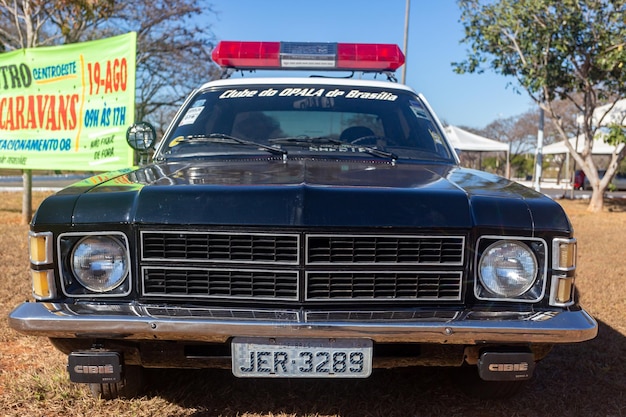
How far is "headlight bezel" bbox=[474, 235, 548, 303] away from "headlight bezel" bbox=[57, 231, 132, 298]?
4.52ft

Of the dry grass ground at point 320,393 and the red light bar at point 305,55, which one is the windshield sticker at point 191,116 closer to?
the red light bar at point 305,55

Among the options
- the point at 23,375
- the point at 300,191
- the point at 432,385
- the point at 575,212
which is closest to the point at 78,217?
the point at 300,191

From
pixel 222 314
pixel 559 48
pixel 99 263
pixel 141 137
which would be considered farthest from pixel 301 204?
pixel 559 48

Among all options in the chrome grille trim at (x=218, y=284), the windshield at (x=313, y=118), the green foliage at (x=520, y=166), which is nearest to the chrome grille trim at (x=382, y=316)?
the chrome grille trim at (x=218, y=284)

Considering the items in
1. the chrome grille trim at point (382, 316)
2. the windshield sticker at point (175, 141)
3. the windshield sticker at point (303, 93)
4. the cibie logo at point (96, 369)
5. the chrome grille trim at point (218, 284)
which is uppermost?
the windshield sticker at point (303, 93)

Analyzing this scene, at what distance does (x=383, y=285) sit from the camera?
83.9 inches

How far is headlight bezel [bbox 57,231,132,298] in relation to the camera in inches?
83.8

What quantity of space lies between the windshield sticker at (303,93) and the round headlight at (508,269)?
66.0 inches

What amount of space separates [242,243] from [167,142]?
1.45m

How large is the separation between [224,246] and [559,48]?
12483mm

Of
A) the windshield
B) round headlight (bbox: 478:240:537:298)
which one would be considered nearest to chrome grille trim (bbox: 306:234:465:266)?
round headlight (bbox: 478:240:537:298)

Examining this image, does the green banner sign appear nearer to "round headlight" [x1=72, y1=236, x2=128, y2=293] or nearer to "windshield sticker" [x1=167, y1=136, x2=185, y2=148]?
"windshield sticker" [x1=167, y1=136, x2=185, y2=148]

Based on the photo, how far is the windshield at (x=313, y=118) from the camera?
10.7ft

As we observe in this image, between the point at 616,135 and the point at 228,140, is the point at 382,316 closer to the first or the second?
the point at 228,140
